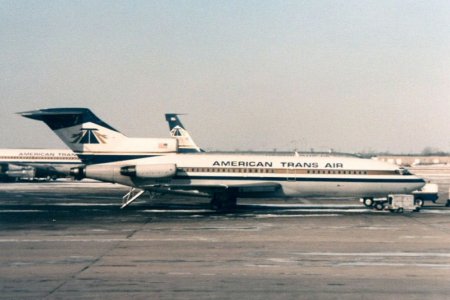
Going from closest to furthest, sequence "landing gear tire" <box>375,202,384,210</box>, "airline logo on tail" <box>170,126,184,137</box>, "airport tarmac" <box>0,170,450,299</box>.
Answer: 1. "airport tarmac" <box>0,170,450,299</box>
2. "landing gear tire" <box>375,202,384,210</box>
3. "airline logo on tail" <box>170,126,184,137</box>

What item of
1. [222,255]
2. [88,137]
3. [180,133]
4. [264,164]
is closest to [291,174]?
[264,164]

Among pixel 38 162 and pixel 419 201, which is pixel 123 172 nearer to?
pixel 419 201

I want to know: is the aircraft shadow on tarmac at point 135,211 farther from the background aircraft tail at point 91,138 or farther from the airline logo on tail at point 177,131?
the airline logo on tail at point 177,131

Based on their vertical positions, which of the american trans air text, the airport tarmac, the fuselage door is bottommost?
the airport tarmac

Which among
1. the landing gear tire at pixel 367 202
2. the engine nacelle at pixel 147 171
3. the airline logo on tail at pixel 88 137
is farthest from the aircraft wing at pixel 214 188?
the landing gear tire at pixel 367 202

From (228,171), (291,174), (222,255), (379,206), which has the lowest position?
(379,206)

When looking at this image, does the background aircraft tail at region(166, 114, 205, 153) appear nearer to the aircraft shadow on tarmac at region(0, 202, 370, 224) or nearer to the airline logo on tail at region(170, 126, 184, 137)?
the airline logo on tail at region(170, 126, 184, 137)

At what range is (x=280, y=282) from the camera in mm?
11531

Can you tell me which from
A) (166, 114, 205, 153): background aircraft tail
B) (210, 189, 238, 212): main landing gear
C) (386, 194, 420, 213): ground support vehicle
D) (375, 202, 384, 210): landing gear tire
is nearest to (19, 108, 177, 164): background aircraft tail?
(210, 189, 238, 212): main landing gear

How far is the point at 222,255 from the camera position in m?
14.8

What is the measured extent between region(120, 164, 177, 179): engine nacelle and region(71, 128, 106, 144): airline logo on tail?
8.70ft

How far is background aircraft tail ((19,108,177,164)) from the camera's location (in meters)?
28.6

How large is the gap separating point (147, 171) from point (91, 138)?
4096mm

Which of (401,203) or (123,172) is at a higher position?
(123,172)
